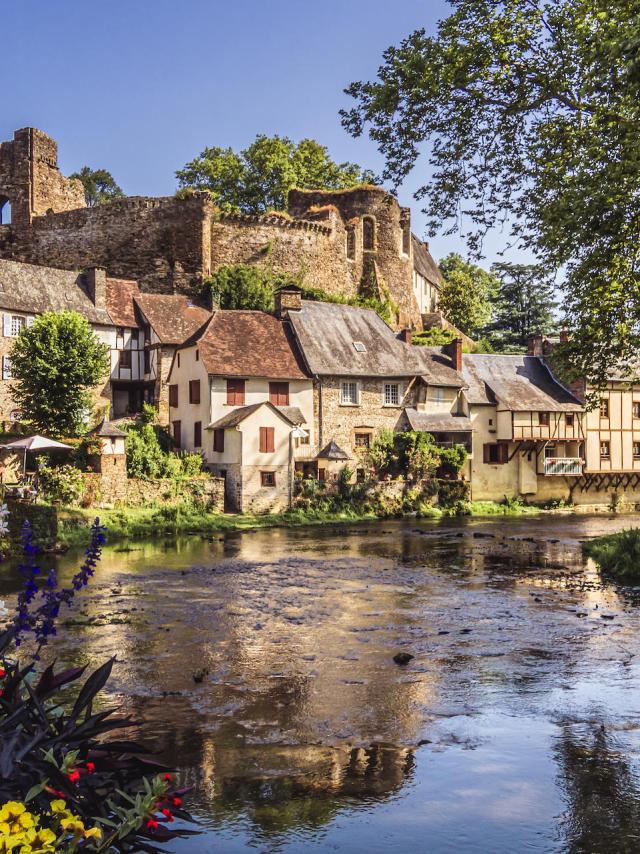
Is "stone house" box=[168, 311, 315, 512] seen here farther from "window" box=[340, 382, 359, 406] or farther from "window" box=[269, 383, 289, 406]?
"window" box=[340, 382, 359, 406]

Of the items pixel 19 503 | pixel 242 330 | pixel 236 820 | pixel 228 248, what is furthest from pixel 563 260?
pixel 228 248

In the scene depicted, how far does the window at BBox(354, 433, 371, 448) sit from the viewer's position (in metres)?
43.0

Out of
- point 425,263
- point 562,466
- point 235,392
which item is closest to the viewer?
point 235,392

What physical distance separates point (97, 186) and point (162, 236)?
3605 cm

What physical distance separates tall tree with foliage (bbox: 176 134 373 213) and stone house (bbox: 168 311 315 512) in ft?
72.3

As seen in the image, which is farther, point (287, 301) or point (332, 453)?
point (287, 301)

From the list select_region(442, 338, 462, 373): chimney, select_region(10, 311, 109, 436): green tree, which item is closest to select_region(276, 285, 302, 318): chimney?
select_region(442, 338, 462, 373): chimney

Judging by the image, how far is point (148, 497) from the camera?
33.8 meters

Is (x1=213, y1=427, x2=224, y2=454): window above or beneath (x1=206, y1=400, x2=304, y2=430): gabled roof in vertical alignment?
beneath

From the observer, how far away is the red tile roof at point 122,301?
1796 inches

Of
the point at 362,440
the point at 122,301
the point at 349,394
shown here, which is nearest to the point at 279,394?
the point at 349,394

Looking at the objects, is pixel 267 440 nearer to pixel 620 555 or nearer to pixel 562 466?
pixel 562 466

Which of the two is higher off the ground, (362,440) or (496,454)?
(362,440)

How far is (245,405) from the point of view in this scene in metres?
39.8
